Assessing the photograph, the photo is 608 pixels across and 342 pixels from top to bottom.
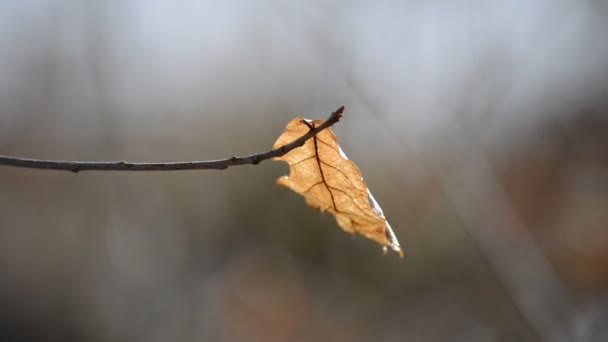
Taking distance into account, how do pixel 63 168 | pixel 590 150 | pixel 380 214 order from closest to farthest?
pixel 63 168
pixel 380 214
pixel 590 150

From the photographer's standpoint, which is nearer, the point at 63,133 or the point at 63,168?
the point at 63,168

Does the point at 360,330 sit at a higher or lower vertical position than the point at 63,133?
lower

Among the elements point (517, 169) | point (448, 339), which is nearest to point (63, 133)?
point (448, 339)

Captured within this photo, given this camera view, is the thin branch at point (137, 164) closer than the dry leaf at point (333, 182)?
Yes

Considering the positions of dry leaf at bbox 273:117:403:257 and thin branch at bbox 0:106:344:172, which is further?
dry leaf at bbox 273:117:403:257

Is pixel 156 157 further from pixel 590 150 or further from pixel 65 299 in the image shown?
pixel 590 150

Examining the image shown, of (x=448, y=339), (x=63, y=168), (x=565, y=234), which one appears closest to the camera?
(x=63, y=168)

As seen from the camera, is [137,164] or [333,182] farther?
[333,182]

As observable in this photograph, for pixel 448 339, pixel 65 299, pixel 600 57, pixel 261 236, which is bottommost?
pixel 448 339
